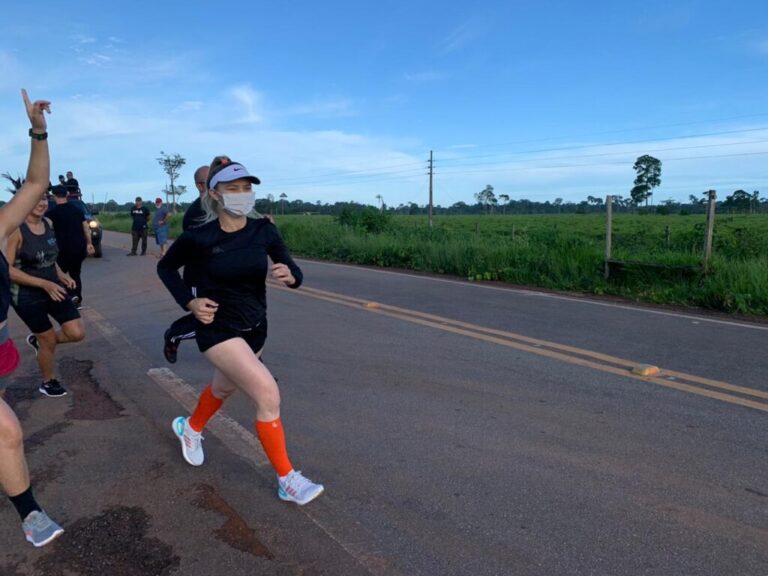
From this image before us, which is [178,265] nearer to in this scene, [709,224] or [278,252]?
[278,252]

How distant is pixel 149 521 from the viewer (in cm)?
320

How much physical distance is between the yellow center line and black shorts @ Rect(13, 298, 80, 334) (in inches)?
168

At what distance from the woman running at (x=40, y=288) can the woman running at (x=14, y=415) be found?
2.33 m

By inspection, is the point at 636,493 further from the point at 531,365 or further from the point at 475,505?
the point at 531,365

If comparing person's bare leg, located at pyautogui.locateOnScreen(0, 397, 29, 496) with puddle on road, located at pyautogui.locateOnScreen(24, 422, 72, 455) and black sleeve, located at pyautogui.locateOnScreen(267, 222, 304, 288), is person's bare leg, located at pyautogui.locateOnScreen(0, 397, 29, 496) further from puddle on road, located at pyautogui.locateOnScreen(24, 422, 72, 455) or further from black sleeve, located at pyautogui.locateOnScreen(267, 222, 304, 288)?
black sleeve, located at pyautogui.locateOnScreen(267, 222, 304, 288)

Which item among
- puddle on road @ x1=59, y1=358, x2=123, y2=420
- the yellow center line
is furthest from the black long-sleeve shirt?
the yellow center line

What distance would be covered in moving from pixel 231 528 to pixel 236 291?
1.23m

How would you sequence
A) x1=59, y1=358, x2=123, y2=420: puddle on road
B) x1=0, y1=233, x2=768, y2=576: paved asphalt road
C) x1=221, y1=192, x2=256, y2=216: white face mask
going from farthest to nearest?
x1=59, y1=358, x2=123, y2=420: puddle on road
x1=221, y1=192, x2=256, y2=216: white face mask
x1=0, y1=233, x2=768, y2=576: paved asphalt road

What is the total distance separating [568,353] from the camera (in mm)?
6551

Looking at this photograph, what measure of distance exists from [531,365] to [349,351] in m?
1.94

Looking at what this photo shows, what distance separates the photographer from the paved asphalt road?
2.90m

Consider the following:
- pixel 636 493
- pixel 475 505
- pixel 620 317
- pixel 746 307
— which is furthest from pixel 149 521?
pixel 746 307

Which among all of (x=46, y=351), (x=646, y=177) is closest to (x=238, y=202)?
(x=46, y=351)

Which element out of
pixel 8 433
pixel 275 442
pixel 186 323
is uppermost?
pixel 186 323
